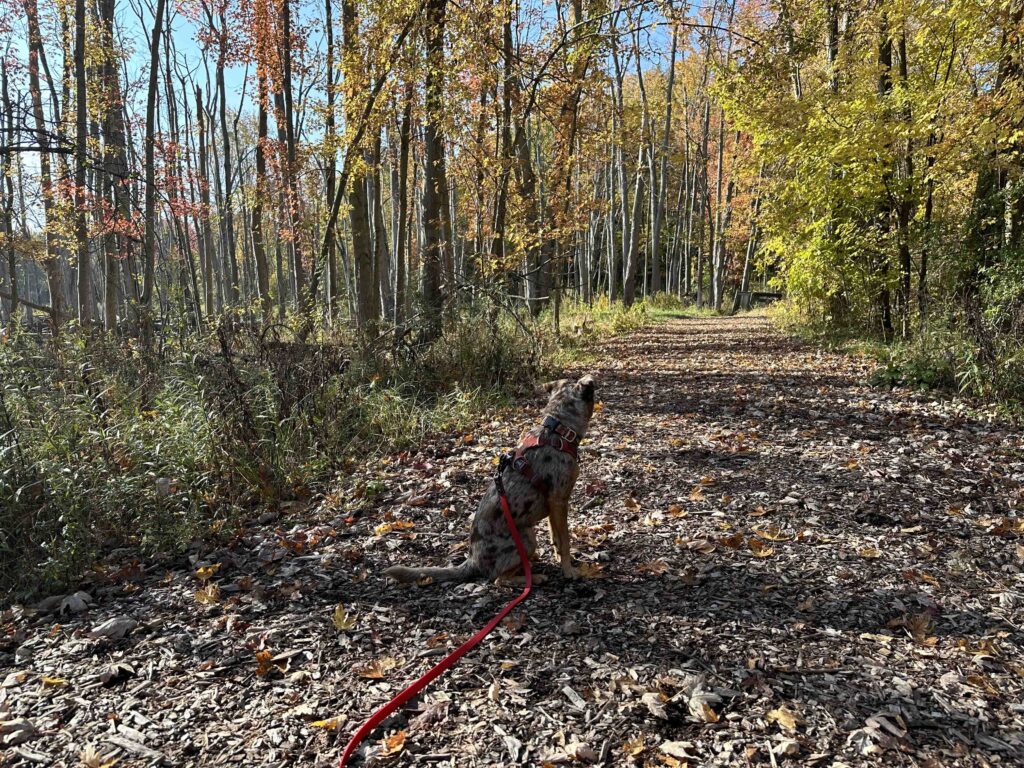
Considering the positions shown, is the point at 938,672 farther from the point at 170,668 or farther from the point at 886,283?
the point at 886,283

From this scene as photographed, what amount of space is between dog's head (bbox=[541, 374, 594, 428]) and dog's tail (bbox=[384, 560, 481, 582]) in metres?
1.09

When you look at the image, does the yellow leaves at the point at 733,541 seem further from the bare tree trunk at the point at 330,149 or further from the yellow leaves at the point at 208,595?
the bare tree trunk at the point at 330,149

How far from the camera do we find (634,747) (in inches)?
88.4

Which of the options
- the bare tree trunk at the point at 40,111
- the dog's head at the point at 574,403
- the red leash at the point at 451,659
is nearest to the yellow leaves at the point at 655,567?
the red leash at the point at 451,659

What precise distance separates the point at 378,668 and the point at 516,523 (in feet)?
3.59

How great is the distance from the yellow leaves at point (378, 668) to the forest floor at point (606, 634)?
0.03 feet

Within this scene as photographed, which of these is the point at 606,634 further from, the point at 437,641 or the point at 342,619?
the point at 342,619

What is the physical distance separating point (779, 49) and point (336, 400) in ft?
27.8

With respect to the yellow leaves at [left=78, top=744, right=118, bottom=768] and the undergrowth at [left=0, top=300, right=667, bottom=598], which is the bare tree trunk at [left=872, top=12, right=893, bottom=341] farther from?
the yellow leaves at [left=78, top=744, right=118, bottom=768]

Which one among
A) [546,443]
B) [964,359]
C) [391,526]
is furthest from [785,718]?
[964,359]

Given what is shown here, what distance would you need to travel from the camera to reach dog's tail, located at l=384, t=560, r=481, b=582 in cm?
354

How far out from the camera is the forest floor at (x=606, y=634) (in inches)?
91.8

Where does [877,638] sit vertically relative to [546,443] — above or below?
below

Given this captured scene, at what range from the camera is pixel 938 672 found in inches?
103
